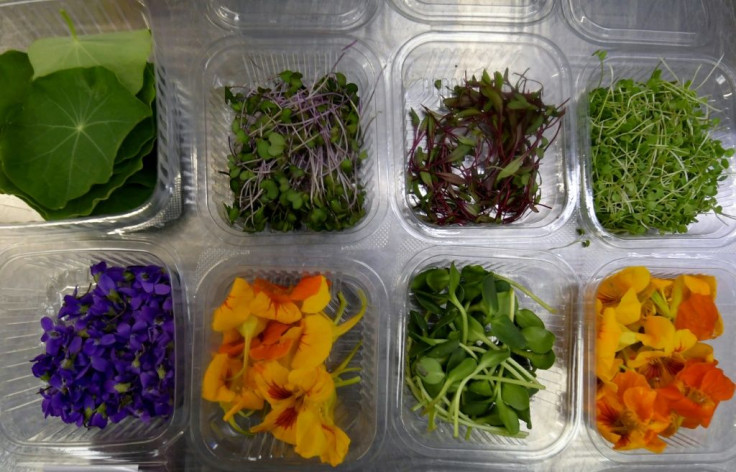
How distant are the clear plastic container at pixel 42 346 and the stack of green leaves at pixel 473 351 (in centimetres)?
64

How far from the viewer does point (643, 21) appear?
153cm

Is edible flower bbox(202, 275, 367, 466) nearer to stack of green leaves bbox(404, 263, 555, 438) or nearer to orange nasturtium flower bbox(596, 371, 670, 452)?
stack of green leaves bbox(404, 263, 555, 438)

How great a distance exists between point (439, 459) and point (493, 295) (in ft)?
1.76

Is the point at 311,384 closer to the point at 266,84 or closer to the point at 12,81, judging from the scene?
the point at 266,84

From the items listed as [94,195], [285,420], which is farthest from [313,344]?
[94,195]

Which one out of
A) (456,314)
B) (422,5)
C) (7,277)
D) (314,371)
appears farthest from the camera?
(422,5)

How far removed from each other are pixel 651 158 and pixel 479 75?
553 millimetres

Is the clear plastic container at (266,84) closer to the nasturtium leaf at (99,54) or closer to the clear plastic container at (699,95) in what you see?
the nasturtium leaf at (99,54)

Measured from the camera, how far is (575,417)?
136cm

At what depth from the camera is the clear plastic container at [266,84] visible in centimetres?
138

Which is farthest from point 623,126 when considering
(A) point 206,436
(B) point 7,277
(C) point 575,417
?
(B) point 7,277

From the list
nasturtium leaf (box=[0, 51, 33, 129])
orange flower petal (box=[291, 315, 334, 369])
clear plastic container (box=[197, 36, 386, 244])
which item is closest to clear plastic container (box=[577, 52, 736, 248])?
clear plastic container (box=[197, 36, 386, 244])

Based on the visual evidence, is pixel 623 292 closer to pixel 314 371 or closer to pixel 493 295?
pixel 493 295

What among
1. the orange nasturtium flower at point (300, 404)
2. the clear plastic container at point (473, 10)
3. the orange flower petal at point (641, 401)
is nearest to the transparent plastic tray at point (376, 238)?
the clear plastic container at point (473, 10)
